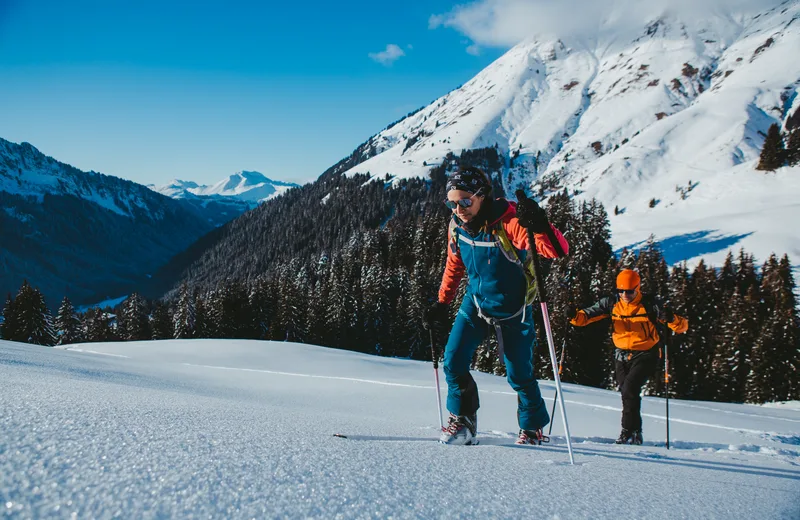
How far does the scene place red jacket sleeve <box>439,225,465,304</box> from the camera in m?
4.17

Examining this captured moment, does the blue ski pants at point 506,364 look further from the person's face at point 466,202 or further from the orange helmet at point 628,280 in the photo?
the orange helmet at point 628,280

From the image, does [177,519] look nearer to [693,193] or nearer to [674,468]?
[674,468]

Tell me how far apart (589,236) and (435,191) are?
369 feet

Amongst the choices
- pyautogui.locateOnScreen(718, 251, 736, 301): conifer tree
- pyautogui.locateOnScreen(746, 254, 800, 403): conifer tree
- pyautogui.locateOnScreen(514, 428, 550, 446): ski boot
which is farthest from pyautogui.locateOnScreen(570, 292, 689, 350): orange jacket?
pyautogui.locateOnScreen(718, 251, 736, 301): conifer tree

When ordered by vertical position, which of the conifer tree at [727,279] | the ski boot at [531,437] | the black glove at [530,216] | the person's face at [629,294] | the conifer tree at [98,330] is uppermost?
the conifer tree at [727,279]

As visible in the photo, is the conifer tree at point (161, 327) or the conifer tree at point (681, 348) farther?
the conifer tree at point (161, 327)

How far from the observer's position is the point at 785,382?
26.5 meters

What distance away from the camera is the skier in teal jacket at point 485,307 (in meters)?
3.72

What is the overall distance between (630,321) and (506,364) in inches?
112

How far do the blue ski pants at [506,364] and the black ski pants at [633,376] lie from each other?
7.01 ft

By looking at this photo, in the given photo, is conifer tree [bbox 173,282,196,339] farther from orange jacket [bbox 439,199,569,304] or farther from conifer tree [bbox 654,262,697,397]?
orange jacket [bbox 439,199,569,304]

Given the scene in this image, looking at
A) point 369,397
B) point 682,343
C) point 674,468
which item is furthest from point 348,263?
point 674,468

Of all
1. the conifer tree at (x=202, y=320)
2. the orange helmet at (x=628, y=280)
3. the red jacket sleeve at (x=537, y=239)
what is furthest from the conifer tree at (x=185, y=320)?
the red jacket sleeve at (x=537, y=239)

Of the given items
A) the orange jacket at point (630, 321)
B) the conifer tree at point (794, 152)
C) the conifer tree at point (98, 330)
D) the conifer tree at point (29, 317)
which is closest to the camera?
the orange jacket at point (630, 321)
